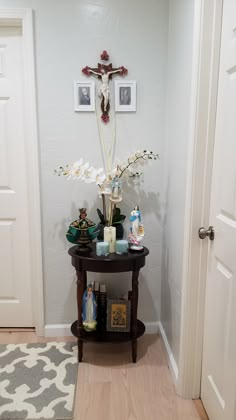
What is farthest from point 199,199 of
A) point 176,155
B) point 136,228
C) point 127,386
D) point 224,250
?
point 127,386

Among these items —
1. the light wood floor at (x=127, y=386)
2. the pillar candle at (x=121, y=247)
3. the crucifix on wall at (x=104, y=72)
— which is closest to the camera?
the light wood floor at (x=127, y=386)

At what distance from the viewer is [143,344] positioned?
2.21 metres

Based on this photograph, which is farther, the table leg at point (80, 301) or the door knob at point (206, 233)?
the table leg at point (80, 301)

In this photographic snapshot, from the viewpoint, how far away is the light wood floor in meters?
1.62

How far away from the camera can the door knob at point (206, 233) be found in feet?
4.92

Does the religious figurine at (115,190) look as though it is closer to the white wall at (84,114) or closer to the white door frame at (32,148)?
the white wall at (84,114)

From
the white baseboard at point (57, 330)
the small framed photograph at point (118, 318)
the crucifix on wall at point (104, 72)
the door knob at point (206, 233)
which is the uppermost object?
the crucifix on wall at point (104, 72)

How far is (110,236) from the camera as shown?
1.92m

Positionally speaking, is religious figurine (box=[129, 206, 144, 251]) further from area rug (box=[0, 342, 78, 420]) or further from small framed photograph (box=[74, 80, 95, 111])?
area rug (box=[0, 342, 78, 420])

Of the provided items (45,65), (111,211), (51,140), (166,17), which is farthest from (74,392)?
(166,17)

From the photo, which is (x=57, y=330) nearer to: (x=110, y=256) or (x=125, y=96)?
(x=110, y=256)

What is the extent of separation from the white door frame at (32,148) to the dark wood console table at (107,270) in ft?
1.18

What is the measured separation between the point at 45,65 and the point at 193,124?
1100 millimetres

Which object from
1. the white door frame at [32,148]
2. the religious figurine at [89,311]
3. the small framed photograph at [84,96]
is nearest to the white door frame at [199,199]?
the religious figurine at [89,311]
